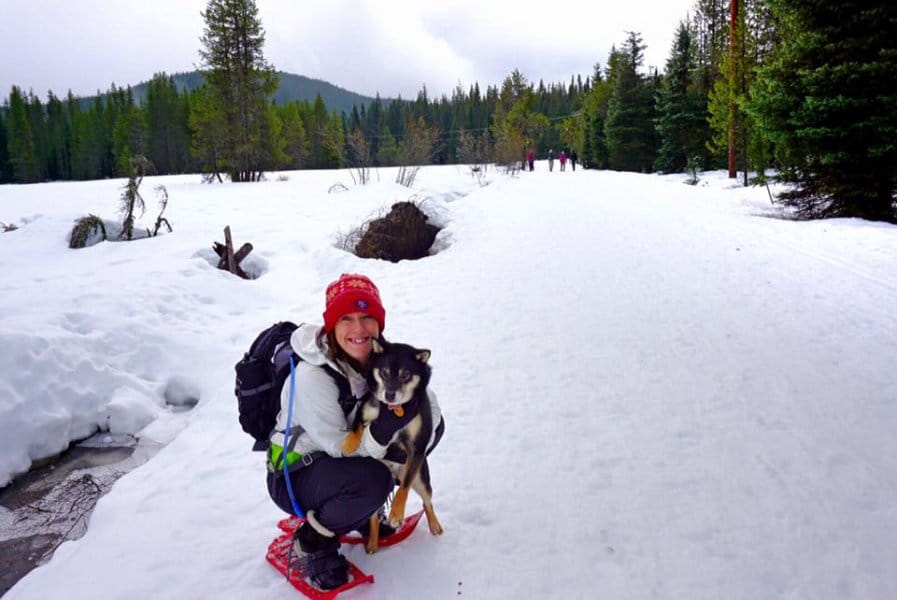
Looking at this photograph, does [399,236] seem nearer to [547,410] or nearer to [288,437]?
[547,410]

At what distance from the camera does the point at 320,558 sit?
105 inches

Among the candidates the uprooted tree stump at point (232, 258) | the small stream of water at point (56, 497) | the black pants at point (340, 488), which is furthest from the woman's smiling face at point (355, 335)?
the uprooted tree stump at point (232, 258)

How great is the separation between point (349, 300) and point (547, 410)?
265cm

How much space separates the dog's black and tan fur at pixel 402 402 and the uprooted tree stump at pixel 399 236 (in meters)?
8.46

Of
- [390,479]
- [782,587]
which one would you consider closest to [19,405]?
[390,479]

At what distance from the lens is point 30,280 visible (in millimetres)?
7984

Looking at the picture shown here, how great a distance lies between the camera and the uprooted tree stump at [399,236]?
1109 cm

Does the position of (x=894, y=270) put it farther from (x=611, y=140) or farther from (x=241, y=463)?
(x=611, y=140)

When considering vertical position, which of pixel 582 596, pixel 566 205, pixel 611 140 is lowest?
pixel 582 596

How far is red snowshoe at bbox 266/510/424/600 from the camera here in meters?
2.62

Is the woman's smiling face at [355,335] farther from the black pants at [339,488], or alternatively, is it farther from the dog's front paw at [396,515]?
the dog's front paw at [396,515]

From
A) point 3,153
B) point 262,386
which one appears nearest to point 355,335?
point 262,386

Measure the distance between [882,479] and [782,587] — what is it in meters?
1.33

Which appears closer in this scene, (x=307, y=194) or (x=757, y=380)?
(x=757, y=380)
